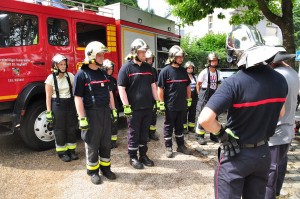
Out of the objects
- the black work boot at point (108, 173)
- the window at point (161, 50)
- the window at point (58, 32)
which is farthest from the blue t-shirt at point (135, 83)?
the window at point (161, 50)

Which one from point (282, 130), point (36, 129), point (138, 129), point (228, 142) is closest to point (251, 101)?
point (228, 142)

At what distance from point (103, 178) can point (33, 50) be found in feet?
8.69

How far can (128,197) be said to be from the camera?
3574 mm

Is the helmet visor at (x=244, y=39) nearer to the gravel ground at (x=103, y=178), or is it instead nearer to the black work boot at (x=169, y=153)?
the gravel ground at (x=103, y=178)

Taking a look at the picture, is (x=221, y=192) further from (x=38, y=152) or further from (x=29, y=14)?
(x=29, y=14)

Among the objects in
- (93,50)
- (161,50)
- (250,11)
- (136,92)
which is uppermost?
(250,11)

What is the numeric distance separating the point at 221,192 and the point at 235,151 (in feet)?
1.10

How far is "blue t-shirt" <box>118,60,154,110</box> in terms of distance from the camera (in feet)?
13.9

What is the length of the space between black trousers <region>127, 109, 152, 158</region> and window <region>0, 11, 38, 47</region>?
2.39 meters

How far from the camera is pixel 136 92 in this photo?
427cm

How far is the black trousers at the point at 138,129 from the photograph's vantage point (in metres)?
4.30

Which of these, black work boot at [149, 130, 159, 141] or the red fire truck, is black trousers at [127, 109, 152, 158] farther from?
the red fire truck

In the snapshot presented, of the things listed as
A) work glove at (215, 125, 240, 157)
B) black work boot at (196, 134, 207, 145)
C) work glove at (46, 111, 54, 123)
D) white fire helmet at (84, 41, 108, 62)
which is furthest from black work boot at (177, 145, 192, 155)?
work glove at (215, 125, 240, 157)

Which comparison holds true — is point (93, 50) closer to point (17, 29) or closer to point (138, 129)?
point (138, 129)
